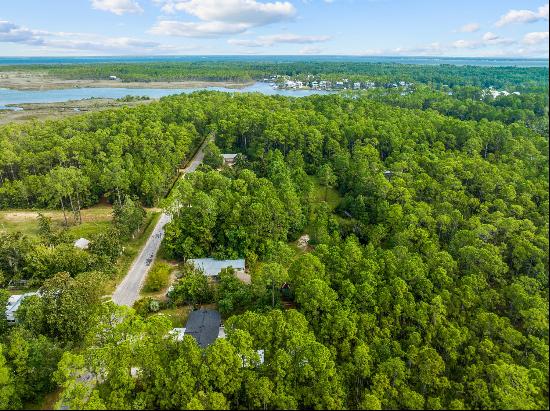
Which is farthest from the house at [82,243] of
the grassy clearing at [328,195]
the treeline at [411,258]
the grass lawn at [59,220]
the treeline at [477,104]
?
the treeline at [477,104]

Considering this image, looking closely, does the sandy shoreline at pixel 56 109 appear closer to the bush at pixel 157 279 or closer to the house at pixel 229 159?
the house at pixel 229 159

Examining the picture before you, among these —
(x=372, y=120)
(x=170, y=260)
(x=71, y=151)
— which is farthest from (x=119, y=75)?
(x=170, y=260)

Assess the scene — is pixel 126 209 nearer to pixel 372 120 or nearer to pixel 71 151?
pixel 71 151

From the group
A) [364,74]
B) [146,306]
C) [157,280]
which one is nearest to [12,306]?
[146,306]

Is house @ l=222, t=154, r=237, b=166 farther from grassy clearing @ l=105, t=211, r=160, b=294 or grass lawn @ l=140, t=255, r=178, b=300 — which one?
grass lawn @ l=140, t=255, r=178, b=300

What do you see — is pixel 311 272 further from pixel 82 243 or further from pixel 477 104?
pixel 477 104

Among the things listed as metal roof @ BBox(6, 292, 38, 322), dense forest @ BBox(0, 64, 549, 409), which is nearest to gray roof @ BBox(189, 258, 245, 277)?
dense forest @ BBox(0, 64, 549, 409)
